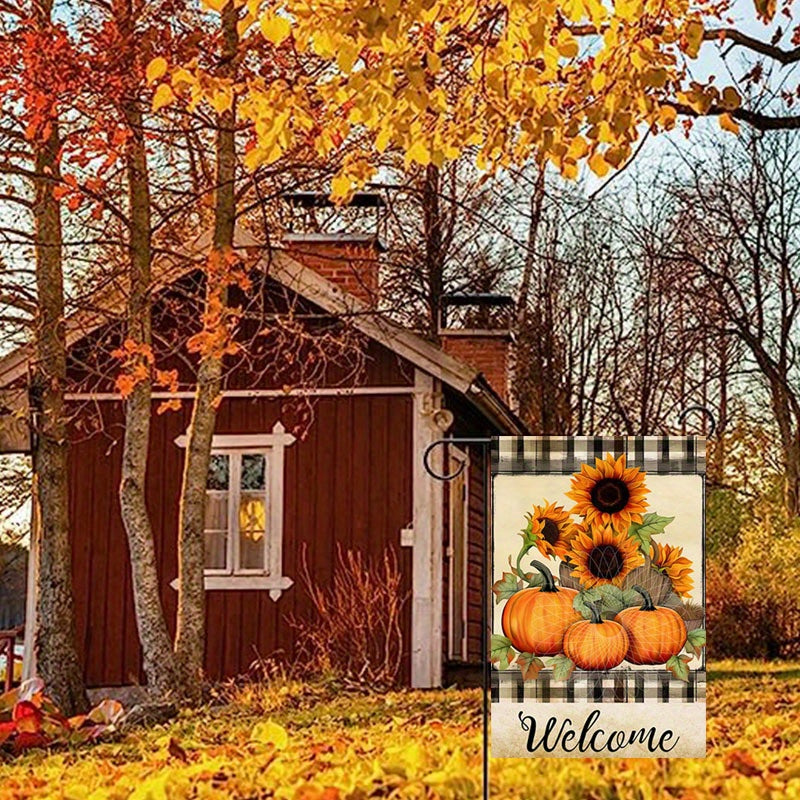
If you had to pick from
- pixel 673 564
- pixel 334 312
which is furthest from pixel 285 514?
pixel 673 564

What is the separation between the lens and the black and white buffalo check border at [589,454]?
573 cm

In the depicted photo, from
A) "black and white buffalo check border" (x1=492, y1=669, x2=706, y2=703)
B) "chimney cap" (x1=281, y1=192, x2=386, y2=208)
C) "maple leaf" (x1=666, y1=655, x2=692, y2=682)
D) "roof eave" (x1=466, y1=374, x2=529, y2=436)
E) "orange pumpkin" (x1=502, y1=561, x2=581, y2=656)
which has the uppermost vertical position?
"chimney cap" (x1=281, y1=192, x2=386, y2=208)

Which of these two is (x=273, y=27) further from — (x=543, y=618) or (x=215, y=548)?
(x=215, y=548)

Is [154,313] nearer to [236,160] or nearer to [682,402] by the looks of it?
[236,160]

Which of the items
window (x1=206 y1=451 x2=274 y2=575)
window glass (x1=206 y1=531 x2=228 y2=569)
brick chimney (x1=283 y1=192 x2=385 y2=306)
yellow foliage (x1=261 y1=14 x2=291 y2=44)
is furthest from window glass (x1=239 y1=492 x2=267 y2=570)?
yellow foliage (x1=261 y1=14 x2=291 y2=44)

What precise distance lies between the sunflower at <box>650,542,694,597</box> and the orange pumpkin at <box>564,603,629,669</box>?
0.90 feet

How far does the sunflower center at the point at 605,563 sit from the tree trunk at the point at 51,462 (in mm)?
8625

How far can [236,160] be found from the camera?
13.4 meters

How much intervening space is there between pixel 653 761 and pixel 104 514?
1025 centimetres

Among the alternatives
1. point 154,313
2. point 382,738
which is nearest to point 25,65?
point 154,313

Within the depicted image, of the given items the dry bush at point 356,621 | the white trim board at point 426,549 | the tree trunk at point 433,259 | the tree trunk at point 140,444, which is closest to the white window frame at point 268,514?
the dry bush at point 356,621

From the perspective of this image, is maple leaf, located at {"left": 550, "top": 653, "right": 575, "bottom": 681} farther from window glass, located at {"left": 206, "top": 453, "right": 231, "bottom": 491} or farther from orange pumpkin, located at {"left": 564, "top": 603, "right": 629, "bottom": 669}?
window glass, located at {"left": 206, "top": 453, "right": 231, "bottom": 491}

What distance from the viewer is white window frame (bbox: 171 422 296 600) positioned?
1540cm

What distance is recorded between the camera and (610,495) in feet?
18.6
